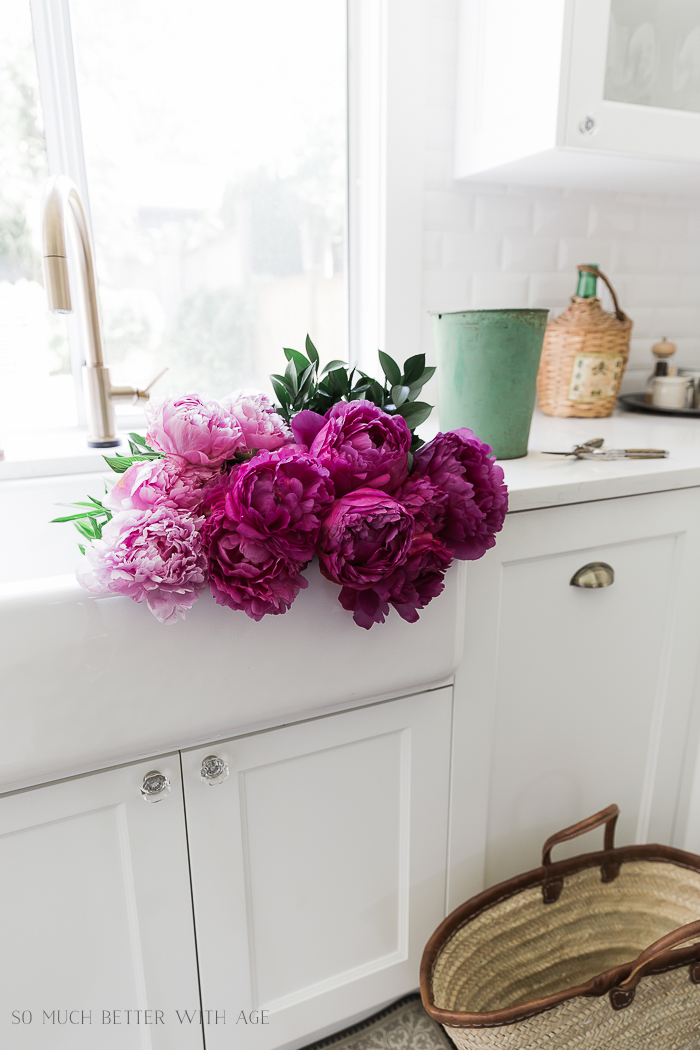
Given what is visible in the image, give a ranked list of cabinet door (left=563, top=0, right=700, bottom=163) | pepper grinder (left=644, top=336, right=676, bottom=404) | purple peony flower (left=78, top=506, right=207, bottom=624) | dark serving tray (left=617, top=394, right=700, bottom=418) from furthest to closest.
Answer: pepper grinder (left=644, top=336, right=676, bottom=404) < dark serving tray (left=617, top=394, right=700, bottom=418) < cabinet door (left=563, top=0, right=700, bottom=163) < purple peony flower (left=78, top=506, right=207, bottom=624)

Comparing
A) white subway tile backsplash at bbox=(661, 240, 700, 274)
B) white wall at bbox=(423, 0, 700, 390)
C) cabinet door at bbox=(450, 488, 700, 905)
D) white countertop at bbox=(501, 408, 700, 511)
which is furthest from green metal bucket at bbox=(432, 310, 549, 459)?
white subway tile backsplash at bbox=(661, 240, 700, 274)

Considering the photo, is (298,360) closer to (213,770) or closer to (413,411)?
(413,411)

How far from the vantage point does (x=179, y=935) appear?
0.80 metres

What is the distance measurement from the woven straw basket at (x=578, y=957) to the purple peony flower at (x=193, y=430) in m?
0.74

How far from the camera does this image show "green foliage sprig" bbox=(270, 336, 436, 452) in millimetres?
767

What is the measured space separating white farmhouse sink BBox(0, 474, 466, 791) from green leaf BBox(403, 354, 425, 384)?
0.23 m

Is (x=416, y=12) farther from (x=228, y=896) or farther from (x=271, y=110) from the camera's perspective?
(x=228, y=896)

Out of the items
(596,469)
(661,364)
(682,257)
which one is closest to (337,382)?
(596,469)

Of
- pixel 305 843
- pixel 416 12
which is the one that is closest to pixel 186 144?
pixel 416 12

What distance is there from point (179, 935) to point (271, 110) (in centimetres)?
141

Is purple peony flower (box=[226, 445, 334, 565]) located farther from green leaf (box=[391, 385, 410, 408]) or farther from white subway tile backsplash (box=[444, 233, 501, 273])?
white subway tile backsplash (box=[444, 233, 501, 273])

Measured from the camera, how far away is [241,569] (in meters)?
0.60

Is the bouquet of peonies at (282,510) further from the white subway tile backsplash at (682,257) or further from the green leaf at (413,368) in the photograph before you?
the white subway tile backsplash at (682,257)

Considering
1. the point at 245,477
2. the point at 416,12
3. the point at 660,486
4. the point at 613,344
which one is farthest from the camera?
the point at 613,344
